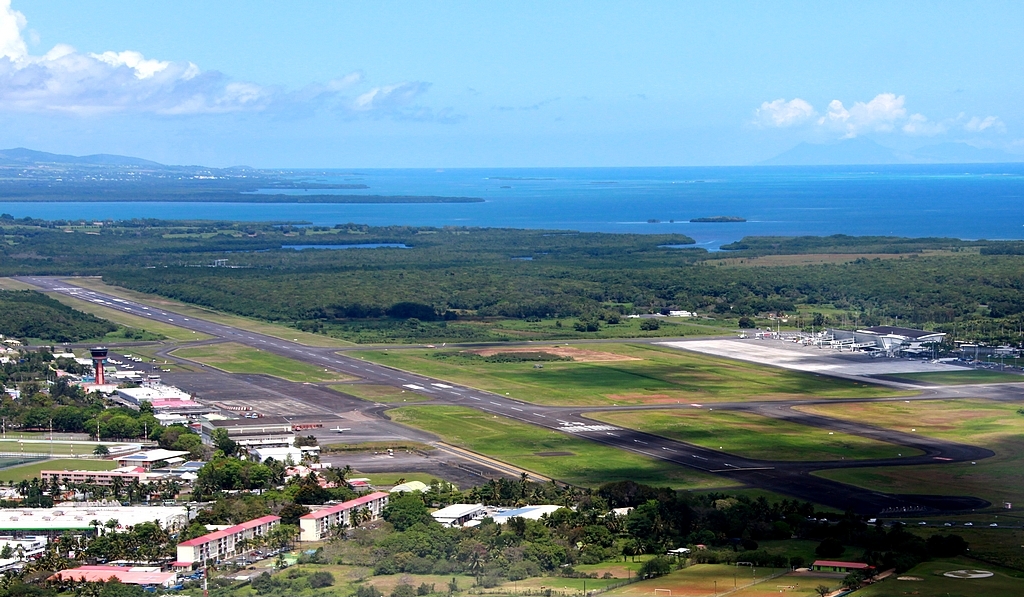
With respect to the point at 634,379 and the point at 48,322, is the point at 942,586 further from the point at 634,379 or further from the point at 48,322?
the point at 48,322

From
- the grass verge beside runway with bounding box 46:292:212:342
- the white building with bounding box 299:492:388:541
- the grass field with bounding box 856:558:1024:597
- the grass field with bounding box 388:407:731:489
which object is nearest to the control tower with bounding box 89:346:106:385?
the grass field with bounding box 388:407:731:489

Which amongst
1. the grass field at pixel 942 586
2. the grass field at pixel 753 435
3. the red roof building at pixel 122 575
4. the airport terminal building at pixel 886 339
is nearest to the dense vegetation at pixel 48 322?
the grass field at pixel 753 435

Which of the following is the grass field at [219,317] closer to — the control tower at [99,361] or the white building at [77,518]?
the control tower at [99,361]

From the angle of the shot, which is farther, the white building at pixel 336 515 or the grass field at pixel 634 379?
the grass field at pixel 634 379

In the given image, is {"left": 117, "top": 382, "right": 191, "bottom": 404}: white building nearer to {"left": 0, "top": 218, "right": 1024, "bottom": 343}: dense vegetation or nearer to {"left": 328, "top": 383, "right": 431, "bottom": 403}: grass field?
{"left": 328, "top": 383, "right": 431, "bottom": 403}: grass field

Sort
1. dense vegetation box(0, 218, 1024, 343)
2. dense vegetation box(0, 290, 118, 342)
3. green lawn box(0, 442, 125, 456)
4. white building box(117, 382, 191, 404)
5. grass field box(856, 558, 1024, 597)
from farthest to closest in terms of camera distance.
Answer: dense vegetation box(0, 218, 1024, 343)
dense vegetation box(0, 290, 118, 342)
white building box(117, 382, 191, 404)
green lawn box(0, 442, 125, 456)
grass field box(856, 558, 1024, 597)

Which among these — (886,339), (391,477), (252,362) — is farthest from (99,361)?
(886,339)
